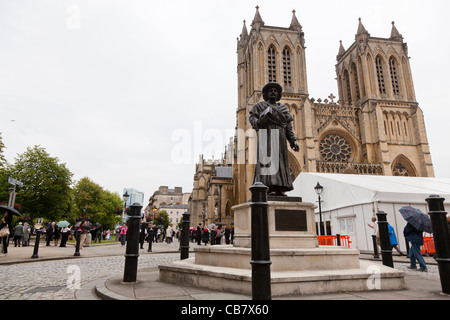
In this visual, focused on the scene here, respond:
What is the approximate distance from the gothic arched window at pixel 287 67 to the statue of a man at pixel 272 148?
111 feet

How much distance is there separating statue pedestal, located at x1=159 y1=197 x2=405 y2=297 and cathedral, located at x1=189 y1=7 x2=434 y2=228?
27303 millimetres

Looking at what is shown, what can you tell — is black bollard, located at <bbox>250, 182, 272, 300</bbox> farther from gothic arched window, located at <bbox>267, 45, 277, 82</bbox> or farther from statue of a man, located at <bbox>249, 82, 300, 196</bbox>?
gothic arched window, located at <bbox>267, 45, 277, 82</bbox>

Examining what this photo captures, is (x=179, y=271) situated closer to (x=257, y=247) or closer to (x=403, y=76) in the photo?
(x=257, y=247)

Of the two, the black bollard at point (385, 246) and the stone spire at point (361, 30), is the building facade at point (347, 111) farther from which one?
the black bollard at point (385, 246)

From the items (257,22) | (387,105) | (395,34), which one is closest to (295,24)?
(257,22)

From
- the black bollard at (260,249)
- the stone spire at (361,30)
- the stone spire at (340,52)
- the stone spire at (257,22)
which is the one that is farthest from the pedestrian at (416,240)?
the stone spire at (340,52)

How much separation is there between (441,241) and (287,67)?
37667 millimetres

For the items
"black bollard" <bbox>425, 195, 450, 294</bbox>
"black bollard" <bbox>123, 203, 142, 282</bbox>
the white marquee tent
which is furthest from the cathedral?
"black bollard" <bbox>425, 195, 450, 294</bbox>

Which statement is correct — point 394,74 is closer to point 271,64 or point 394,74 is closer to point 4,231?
point 271,64

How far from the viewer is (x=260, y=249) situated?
9.30 ft

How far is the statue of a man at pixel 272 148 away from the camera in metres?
5.57

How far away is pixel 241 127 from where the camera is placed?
3797 cm
